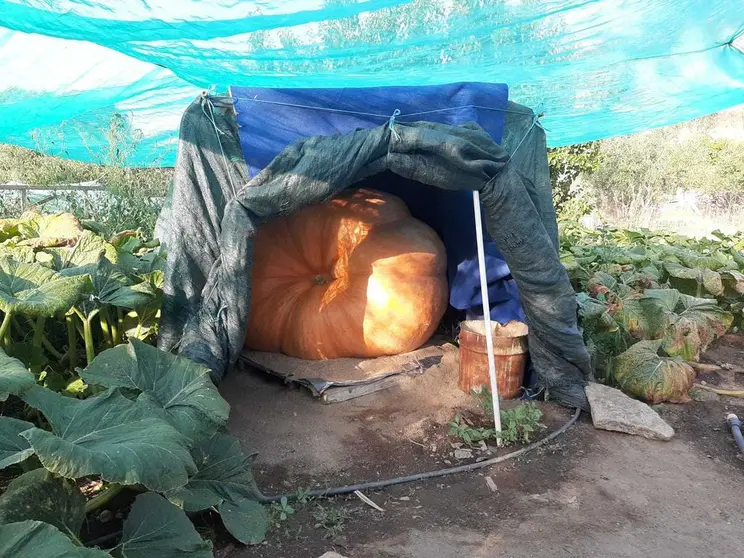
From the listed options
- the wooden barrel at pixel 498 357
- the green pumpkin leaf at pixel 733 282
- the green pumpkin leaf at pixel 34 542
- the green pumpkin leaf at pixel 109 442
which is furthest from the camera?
the green pumpkin leaf at pixel 733 282

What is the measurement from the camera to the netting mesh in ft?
9.20

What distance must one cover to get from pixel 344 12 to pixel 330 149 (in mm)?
655

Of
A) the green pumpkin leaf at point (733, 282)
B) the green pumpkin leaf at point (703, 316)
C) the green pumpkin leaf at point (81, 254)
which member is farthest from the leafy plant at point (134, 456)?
the green pumpkin leaf at point (733, 282)

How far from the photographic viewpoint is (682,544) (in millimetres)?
2512

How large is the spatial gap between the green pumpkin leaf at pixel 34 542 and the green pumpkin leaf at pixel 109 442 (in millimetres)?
167

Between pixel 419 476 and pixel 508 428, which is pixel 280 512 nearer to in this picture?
pixel 419 476

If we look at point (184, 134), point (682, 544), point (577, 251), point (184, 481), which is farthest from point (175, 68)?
point (577, 251)

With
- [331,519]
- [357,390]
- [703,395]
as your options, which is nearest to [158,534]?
[331,519]

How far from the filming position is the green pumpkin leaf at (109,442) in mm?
1646

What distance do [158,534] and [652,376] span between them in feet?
10.7

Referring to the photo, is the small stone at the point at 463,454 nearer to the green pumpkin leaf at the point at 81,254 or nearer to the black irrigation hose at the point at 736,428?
the black irrigation hose at the point at 736,428

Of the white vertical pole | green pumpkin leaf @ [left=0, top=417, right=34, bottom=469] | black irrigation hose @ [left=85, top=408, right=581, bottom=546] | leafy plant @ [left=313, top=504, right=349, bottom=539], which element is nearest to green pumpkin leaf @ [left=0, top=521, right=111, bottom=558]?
green pumpkin leaf @ [left=0, top=417, right=34, bottom=469]

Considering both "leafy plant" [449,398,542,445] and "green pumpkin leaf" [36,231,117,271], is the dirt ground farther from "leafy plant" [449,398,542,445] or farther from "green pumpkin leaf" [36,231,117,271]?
"green pumpkin leaf" [36,231,117,271]

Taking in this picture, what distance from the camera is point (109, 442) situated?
5.91ft
